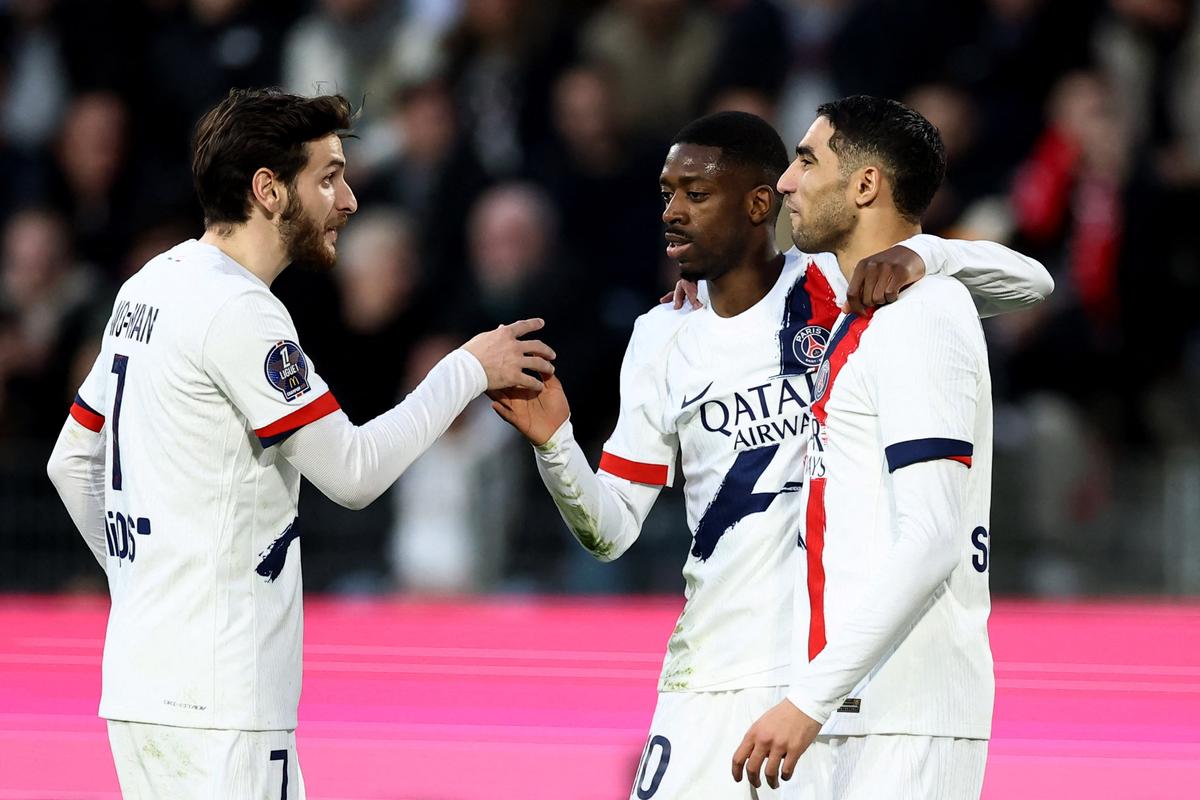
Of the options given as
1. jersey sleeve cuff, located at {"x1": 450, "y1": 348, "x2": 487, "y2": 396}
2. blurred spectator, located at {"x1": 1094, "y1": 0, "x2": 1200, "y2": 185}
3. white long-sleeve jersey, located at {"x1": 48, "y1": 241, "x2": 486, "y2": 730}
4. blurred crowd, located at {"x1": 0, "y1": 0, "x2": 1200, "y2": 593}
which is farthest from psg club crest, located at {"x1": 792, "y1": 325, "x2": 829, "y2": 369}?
blurred spectator, located at {"x1": 1094, "y1": 0, "x2": 1200, "y2": 185}

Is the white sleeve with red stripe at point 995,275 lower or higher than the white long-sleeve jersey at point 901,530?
higher

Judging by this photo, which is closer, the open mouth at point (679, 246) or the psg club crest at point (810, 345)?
the psg club crest at point (810, 345)

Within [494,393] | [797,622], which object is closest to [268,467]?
[494,393]

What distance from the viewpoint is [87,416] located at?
361 cm

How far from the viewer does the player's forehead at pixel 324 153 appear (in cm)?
348

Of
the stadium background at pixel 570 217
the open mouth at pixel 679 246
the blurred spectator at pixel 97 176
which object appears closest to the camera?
the open mouth at pixel 679 246

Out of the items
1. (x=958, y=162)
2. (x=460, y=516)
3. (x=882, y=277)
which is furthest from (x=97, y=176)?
(x=882, y=277)

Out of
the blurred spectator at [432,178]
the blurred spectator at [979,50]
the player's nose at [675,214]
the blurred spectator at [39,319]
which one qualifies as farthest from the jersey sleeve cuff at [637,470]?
the blurred spectator at [39,319]

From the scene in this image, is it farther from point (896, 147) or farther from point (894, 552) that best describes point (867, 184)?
point (894, 552)

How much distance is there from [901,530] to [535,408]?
4.14ft

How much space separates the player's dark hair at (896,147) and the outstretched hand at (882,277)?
0.17 metres

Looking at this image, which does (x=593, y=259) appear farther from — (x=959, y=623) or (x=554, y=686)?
(x=959, y=623)

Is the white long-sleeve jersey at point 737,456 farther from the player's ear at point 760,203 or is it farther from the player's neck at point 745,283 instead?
the player's ear at point 760,203

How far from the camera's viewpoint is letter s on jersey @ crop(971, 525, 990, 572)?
3071 millimetres
